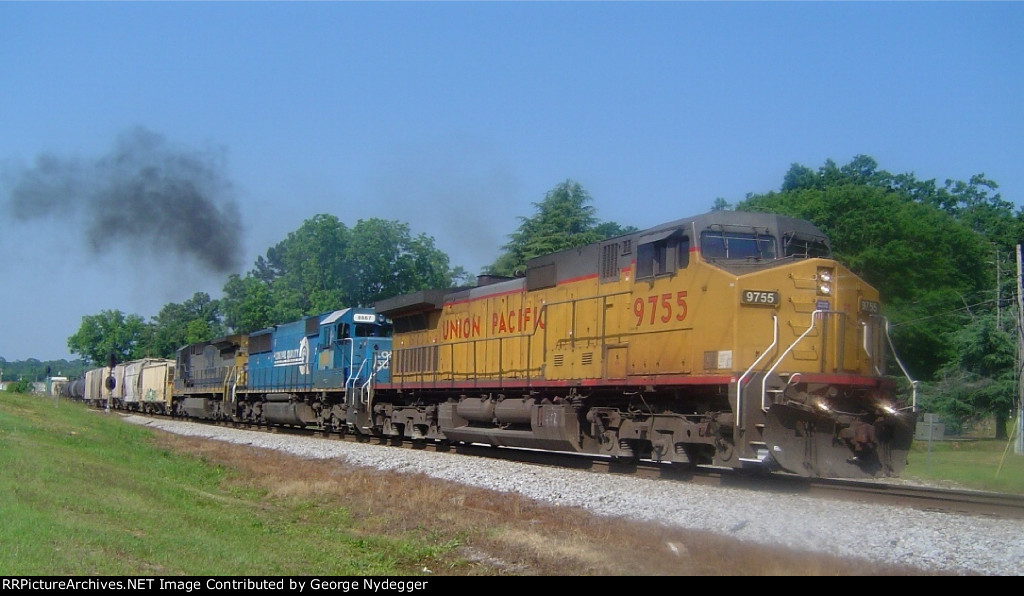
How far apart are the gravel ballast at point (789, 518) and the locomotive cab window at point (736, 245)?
130 inches

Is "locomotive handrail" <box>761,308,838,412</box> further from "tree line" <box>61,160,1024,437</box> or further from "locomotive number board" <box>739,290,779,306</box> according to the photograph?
"tree line" <box>61,160,1024,437</box>

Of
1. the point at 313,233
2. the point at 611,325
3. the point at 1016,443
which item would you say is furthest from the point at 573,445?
the point at 313,233

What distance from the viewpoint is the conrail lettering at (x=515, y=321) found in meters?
16.6

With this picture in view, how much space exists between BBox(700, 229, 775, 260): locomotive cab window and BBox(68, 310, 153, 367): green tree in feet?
291

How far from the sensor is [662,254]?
525 inches

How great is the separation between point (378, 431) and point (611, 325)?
1015 cm

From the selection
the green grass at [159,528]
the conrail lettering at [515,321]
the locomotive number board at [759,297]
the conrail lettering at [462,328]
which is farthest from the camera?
the conrail lettering at [462,328]

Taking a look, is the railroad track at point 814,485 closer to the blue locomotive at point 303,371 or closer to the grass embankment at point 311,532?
the grass embankment at point 311,532

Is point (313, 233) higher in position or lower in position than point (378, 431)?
higher

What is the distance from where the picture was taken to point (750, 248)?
12812 mm

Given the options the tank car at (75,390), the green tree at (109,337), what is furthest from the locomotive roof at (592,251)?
the green tree at (109,337)

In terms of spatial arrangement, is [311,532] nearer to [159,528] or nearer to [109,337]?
[159,528]
